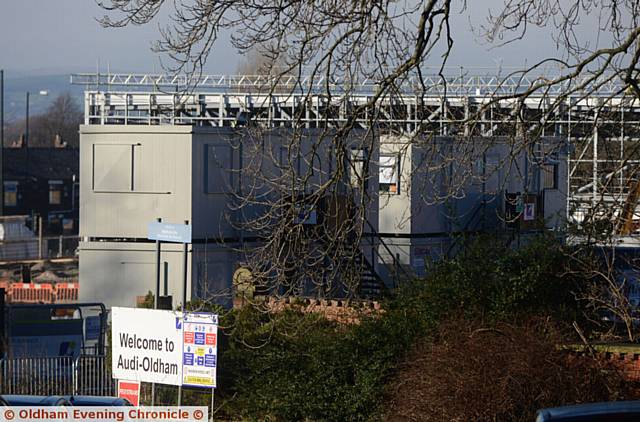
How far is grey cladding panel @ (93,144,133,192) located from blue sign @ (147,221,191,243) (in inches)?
474

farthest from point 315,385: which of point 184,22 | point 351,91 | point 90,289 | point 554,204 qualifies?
point 554,204

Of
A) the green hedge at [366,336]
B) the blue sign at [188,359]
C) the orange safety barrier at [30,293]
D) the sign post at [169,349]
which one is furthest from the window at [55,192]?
the blue sign at [188,359]

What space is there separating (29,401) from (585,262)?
8571mm

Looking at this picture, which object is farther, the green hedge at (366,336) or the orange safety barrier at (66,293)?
the orange safety barrier at (66,293)

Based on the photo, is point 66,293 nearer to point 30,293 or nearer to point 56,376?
point 30,293

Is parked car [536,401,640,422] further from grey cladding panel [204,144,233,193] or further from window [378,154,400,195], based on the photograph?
grey cladding panel [204,144,233,193]

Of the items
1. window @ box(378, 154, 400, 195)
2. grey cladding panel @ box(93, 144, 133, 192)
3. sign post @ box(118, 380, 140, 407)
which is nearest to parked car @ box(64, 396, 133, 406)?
sign post @ box(118, 380, 140, 407)

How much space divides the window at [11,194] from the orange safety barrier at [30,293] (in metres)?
45.6

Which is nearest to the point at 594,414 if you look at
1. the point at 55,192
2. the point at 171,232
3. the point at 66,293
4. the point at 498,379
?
the point at 498,379

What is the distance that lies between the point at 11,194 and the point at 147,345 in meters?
69.8

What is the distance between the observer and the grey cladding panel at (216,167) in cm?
2842

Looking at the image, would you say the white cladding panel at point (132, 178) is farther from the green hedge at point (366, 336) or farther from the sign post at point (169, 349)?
the sign post at point (169, 349)

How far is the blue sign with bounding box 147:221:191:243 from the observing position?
55.0 ft

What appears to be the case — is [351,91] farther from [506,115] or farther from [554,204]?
[554,204]
